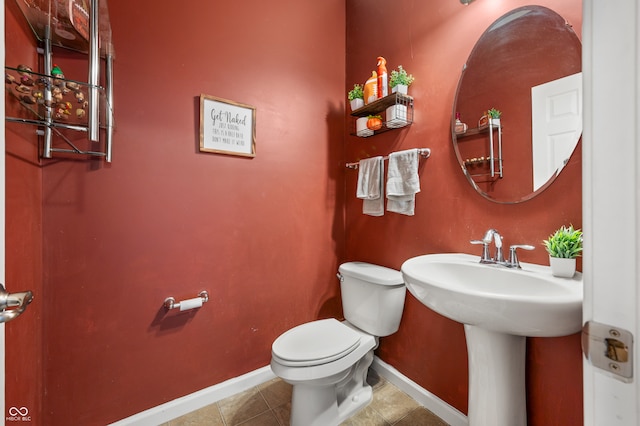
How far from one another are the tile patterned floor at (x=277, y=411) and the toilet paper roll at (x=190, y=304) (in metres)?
0.59

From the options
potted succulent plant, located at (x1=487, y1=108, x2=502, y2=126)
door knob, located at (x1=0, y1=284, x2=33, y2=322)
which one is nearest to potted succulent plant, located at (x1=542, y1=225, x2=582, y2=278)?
potted succulent plant, located at (x1=487, y1=108, x2=502, y2=126)

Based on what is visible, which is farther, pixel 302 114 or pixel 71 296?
pixel 302 114

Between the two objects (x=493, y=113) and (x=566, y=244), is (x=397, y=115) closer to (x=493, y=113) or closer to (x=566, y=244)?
(x=493, y=113)

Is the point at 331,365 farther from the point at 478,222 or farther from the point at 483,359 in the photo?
the point at 478,222

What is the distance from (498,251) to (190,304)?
1.47 meters

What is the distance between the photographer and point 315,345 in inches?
50.9

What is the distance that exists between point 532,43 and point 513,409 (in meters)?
1.43

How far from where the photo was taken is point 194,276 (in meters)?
1.44

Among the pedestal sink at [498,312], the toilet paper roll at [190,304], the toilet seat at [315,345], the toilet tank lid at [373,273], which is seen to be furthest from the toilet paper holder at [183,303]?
the pedestal sink at [498,312]

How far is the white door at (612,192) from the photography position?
0.33 metres

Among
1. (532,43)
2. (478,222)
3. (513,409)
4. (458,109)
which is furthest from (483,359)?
(532,43)

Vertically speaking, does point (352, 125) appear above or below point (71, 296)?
above

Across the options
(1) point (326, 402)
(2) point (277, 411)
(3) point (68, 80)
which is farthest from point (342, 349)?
(3) point (68, 80)

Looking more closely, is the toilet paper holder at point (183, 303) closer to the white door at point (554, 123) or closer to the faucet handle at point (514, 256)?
the faucet handle at point (514, 256)
